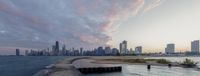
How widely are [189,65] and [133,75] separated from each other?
46.4m

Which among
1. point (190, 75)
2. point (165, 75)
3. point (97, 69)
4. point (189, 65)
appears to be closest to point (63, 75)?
point (97, 69)

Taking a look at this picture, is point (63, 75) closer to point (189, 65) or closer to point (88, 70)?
point (88, 70)

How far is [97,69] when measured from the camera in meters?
79.3

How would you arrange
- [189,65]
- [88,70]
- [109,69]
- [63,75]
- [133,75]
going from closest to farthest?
[63,75] < [133,75] < [88,70] < [109,69] < [189,65]

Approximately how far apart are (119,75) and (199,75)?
2559 centimetres

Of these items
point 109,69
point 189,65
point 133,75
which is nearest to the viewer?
point 133,75

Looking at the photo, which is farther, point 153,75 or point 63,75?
point 153,75

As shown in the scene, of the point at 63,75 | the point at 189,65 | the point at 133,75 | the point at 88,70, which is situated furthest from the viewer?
the point at 189,65

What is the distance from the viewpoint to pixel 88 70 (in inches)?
3029

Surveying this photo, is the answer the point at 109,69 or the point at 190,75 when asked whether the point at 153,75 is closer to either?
the point at 190,75

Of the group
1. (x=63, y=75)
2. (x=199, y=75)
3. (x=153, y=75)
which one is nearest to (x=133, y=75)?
(x=153, y=75)

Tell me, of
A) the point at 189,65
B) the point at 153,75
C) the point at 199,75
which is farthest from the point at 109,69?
the point at 189,65

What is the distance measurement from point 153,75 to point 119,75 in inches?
429

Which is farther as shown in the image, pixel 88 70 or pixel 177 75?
pixel 88 70
